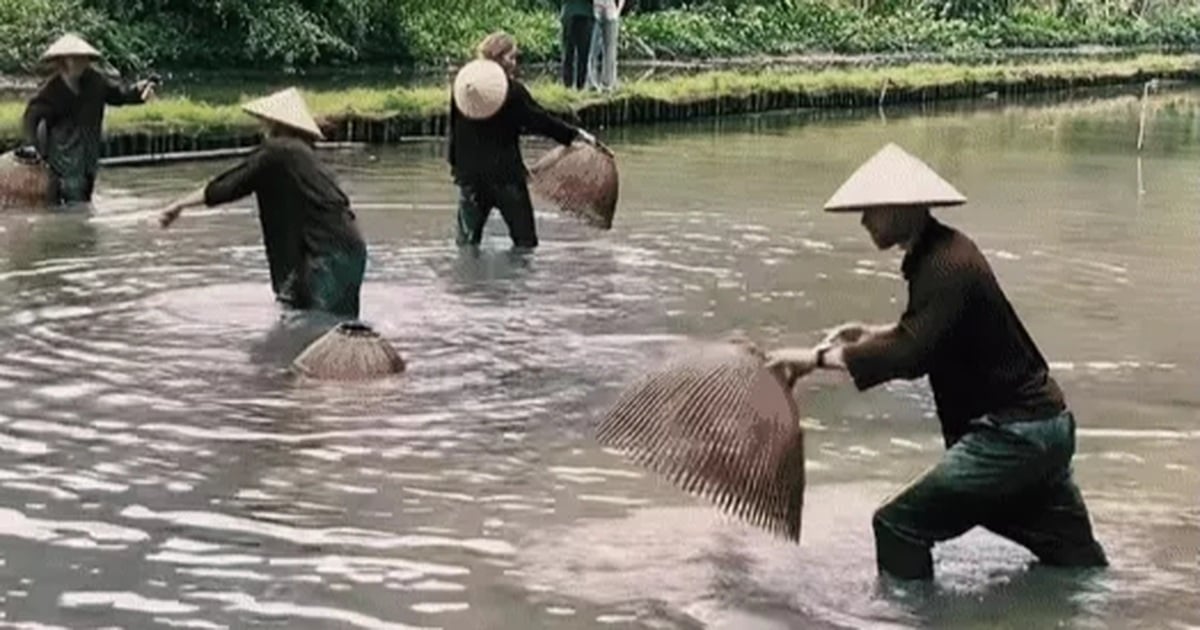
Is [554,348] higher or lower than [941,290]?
lower

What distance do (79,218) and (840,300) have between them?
5729 millimetres

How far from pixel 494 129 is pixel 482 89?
330 millimetres

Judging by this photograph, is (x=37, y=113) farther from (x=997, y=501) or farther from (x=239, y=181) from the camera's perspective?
(x=997, y=501)

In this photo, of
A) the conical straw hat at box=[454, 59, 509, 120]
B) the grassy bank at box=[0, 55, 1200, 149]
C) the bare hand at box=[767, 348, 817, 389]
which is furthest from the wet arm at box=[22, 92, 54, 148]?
the bare hand at box=[767, 348, 817, 389]

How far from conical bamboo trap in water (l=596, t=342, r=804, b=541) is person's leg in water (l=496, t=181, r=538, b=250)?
21.2 ft

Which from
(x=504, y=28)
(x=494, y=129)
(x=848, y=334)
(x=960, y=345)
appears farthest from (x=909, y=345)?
(x=504, y=28)

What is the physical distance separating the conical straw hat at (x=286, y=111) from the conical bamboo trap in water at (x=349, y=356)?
1.34 metres

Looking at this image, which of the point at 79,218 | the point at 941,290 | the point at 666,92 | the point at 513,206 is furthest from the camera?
the point at 666,92

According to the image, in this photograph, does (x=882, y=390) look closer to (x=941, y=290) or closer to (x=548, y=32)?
(x=941, y=290)

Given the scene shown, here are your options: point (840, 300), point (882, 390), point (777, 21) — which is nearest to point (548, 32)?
point (777, 21)

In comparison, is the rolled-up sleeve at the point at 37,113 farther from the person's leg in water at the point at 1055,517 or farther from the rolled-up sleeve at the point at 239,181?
the person's leg in water at the point at 1055,517

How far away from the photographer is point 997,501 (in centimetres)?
644

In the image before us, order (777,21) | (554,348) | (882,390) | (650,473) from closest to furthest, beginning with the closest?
(650,473) → (882,390) → (554,348) → (777,21)

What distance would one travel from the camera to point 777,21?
144 feet
